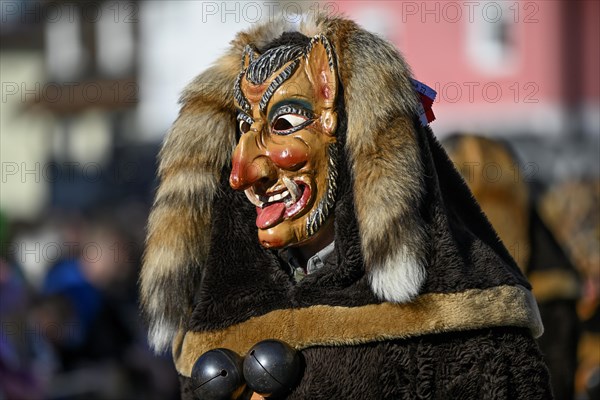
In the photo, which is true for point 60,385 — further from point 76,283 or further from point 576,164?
point 576,164

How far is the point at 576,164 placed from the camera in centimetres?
1841

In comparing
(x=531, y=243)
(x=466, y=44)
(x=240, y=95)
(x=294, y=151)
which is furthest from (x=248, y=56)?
(x=466, y=44)

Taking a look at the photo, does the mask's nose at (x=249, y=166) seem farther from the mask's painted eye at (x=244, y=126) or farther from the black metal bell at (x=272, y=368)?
the black metal bell at (x=272, y=368)

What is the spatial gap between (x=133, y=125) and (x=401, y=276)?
26.0 m

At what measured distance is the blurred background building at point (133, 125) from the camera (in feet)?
21.4

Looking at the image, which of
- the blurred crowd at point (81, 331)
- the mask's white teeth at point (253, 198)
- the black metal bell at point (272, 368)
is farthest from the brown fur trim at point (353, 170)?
the blurred crowd at point (81, 331)

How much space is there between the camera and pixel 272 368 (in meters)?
2.72

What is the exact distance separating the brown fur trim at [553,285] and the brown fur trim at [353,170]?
1.81 meters

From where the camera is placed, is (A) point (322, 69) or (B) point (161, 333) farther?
(B) point (161, 333)

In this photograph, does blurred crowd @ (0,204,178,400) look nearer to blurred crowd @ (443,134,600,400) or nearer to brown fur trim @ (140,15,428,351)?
blurred crowd @ (443,134,600,400)

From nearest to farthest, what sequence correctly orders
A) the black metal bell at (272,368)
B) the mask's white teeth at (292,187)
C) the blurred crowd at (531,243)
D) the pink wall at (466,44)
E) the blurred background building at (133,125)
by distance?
the black metal bell at (272,368)
the mask's white teeth at (292,187)
the blurred crowd at (531,243)
the blurred background building at (133,125)
the pink wall at (466,44)

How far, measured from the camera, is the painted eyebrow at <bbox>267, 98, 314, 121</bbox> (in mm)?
2834

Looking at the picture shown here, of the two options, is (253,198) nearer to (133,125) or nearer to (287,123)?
(287,123)

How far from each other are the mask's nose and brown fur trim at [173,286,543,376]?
376mm
